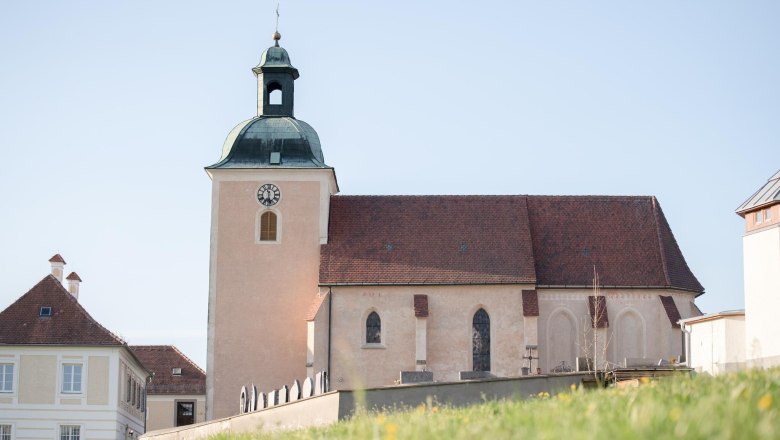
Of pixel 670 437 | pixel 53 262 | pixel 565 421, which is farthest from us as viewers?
pixel 53 262

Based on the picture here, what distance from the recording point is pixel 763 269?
102ft

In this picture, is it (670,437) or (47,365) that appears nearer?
(670,437)

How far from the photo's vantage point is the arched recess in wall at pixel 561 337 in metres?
47.1

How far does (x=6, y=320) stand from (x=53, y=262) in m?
4.75

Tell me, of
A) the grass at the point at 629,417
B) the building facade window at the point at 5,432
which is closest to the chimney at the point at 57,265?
the building facade window at the point at 5,432

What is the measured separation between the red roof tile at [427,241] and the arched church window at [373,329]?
1320 mm

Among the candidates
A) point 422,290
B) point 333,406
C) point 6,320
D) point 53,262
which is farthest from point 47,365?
point 333,406

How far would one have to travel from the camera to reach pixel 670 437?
1041 centimetres

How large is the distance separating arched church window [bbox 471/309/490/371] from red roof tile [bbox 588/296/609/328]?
3734 millimetres

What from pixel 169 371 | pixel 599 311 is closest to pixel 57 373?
pixel 599 311

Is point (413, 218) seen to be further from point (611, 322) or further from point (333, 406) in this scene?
point (333, 406)

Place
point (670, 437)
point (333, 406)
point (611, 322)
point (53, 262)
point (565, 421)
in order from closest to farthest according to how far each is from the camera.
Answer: point (670, 437), point (565, 421), point (333, 406), point (611, 322), point (53, 262)

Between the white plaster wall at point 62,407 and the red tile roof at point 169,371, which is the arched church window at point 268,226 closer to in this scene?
the white plaster wall at point 62,407

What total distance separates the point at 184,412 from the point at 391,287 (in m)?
29.3
